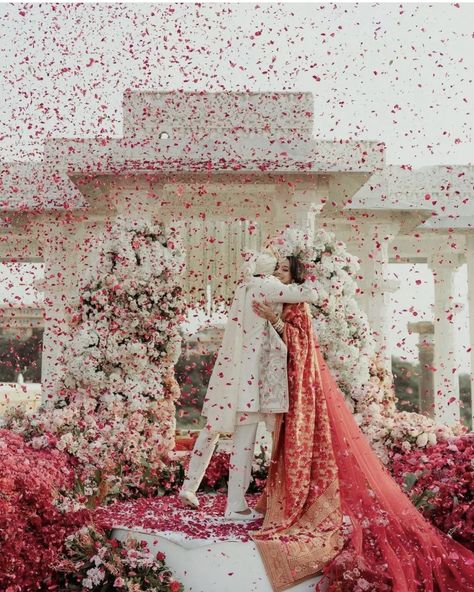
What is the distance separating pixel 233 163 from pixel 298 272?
4.52m

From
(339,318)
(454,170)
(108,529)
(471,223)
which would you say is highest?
(454,170)

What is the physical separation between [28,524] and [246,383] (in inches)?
60.1

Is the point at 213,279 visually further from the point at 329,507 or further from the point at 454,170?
the point at 329,507

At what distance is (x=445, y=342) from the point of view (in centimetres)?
1320

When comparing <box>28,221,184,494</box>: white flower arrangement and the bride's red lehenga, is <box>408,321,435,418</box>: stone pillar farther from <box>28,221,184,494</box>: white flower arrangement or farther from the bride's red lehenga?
the bride's red lehenga

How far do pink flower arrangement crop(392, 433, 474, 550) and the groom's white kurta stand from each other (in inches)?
46.6

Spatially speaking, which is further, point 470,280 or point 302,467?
point 470,280

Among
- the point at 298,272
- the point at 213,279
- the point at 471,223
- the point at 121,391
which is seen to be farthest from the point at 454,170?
the point at 298,272

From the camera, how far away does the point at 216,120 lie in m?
9.82

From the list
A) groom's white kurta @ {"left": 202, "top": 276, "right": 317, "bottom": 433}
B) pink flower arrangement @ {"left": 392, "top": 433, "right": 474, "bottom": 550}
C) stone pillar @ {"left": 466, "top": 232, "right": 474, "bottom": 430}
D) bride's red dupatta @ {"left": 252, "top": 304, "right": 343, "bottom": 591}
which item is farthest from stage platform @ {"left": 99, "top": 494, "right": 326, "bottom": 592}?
stone pillar @ {"left": 466, "top": 232, "right": 474, "bottom": 430}

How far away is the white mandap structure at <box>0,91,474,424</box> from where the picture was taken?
9094mm

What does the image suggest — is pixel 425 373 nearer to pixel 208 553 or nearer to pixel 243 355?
pixel 243 355

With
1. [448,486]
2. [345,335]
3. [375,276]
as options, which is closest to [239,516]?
[448,486]

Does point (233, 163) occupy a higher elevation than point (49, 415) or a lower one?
higher
